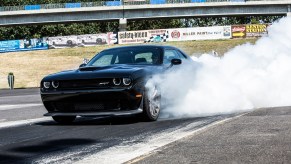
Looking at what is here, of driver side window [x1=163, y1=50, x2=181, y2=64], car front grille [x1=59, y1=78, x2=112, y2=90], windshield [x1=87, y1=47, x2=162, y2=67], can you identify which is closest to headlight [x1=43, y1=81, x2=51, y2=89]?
car front grille [x1=59, y1=78, x2=112, y2=90]

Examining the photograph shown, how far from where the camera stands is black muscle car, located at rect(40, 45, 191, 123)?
8539 millimetres

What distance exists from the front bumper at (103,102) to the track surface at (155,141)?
0.26 m

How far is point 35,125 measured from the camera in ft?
30.6

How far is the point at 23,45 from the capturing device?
68.4 m

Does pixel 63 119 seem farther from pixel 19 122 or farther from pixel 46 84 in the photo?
pixel 19 122

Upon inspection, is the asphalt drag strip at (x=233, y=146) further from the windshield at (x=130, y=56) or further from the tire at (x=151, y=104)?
the windshield at (x=130, y=56)

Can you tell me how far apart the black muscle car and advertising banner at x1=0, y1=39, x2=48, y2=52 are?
196 ft

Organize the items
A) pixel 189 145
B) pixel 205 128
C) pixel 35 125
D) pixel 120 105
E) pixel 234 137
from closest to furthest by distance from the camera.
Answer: pixel 189 145
pixel 234 137
pixel 205 128
pixel 120 105
pixel 35 125

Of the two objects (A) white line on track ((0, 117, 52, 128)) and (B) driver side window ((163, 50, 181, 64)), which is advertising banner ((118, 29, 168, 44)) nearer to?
(B) driver side window ((163, 50, 181, 64))

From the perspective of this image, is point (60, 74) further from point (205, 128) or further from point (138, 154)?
point (138, 154)

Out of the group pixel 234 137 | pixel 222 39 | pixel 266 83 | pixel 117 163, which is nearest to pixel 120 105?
pixel 234 137

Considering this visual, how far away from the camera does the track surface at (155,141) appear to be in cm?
532

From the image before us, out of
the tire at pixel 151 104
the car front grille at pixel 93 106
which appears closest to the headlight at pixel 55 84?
the car front grille at pixel 93 106

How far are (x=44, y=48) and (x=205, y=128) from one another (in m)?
62.3
